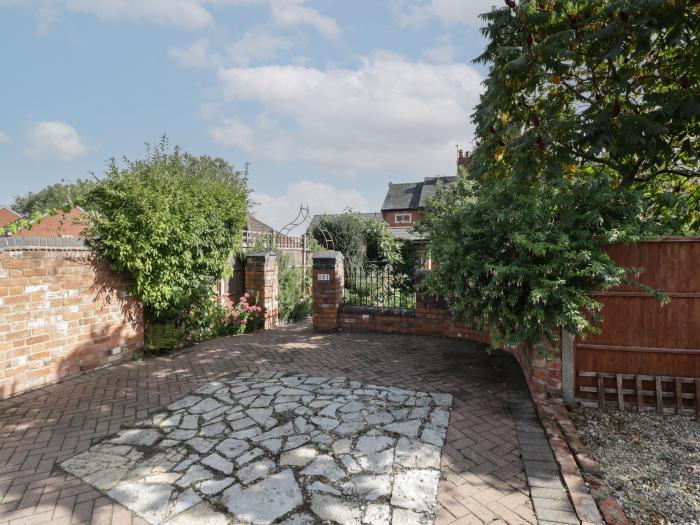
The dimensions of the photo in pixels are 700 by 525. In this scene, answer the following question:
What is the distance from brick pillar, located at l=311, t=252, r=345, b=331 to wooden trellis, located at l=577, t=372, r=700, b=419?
192 inches

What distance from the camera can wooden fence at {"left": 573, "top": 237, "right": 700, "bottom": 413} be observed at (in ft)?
12.8

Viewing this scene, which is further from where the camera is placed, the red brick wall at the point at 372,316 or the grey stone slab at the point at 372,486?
the red brick wall at the point at 372,316

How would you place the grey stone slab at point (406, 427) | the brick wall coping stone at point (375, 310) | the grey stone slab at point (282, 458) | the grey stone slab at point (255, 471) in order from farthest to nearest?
the brick wall coping stone at point (375, 310), the grey stone slab at point (406, 427), the grey stone slab at point (255, 471), the grey stone slab at point (282, 458)

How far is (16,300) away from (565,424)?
5949 mm

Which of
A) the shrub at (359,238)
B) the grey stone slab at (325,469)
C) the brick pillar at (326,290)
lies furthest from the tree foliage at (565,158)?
the shrub at (359,238)

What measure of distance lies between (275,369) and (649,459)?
409cm

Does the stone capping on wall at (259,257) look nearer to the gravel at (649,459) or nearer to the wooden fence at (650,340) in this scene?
the wooden fence at (650,340)

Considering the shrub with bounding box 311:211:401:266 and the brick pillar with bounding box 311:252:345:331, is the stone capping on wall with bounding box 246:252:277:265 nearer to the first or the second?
the brick pillar with bounding box 311:252:345:331

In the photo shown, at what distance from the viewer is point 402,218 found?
119 feet

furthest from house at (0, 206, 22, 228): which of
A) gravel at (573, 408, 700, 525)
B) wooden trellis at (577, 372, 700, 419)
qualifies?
gravel at (573, 408, 700, 525)

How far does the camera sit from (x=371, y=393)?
4.34 m

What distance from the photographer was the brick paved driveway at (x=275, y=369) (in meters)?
2.51

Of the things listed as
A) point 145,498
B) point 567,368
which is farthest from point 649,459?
point 145,498

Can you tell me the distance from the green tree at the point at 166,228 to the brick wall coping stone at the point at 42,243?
0.25m
